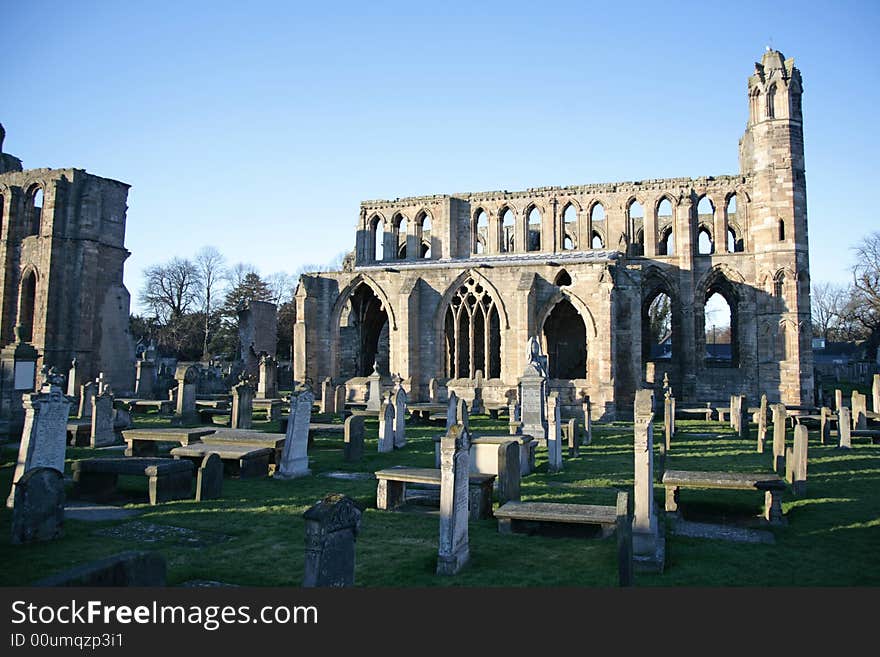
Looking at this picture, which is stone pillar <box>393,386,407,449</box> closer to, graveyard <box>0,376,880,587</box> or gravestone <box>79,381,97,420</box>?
graveyard <box>0,376,880,587</box>

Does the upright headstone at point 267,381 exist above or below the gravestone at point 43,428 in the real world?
above

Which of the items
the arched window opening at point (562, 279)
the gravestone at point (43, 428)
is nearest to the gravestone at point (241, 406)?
the gravestone at point (43, 428)

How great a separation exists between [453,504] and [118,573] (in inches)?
133

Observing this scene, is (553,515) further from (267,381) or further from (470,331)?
(267,381)

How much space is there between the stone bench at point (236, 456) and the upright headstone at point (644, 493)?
7404 mm

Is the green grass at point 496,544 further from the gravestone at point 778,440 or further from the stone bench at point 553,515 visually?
the gravestone at point 778,440

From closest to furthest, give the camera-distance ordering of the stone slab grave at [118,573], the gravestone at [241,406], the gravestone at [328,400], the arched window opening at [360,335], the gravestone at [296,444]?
the stone slab grave at [118,573] → the gravestone at [296,444] → the gravestone at [241,406] → the gravestone at [328,400] → the arched window opening at [360,335]

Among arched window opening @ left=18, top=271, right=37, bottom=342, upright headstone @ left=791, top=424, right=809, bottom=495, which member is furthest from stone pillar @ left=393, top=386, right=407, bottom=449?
arched window opening @ left=18, top=271, right=37, bottom=342

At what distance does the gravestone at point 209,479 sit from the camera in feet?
32.7

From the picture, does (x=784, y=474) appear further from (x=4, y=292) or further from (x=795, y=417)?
(x=4, y=292)

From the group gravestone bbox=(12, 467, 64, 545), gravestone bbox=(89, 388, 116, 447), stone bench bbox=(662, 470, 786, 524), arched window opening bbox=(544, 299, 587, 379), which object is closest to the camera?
gravestone bbox=(12, 467, 64, 545)

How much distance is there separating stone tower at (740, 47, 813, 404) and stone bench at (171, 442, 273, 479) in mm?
25361

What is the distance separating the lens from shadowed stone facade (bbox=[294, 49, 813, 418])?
2686 centimetres

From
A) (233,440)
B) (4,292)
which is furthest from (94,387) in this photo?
(4,292)
